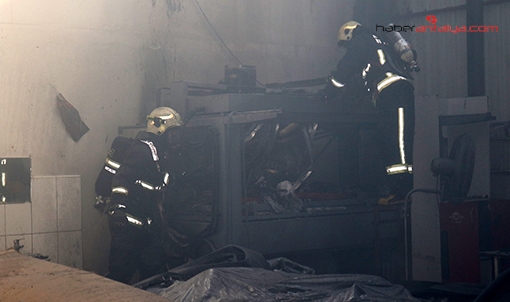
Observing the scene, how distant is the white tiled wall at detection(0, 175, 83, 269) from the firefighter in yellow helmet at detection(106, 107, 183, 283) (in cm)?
105

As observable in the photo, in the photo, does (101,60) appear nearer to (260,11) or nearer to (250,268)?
(260,11)

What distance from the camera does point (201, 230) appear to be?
6.40 m

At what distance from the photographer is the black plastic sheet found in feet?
13.0

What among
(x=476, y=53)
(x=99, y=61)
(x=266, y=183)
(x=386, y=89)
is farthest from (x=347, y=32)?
(x=99, y=61)

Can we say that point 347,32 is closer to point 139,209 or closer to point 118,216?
point 139,209

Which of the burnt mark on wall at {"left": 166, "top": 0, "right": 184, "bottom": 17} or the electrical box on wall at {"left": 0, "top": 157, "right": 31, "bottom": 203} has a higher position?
the burnt mark on wall at {"left": 166, "top": 0, "right": 184, "bottom": 17}

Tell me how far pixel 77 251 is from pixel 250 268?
3.71 metres

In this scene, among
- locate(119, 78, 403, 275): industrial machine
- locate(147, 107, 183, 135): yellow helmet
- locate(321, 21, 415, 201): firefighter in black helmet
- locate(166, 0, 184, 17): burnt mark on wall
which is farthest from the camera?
locate(166, 0, 184, 17): burnt mark on wall

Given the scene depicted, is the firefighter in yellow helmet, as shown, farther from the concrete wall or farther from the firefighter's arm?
the concrete wall

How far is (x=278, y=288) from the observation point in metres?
4.17

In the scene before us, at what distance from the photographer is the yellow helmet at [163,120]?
673 centimetres

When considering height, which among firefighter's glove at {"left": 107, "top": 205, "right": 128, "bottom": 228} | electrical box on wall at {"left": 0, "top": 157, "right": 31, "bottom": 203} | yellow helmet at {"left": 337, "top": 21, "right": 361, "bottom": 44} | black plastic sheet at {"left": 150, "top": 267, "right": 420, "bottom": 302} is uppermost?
yellow helmet at {"left": 337, "top": 21, "right": 361, "bottom": 44}

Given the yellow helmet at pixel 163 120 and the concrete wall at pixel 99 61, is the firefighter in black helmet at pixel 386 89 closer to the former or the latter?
the yellow helmet at pixel 163 120

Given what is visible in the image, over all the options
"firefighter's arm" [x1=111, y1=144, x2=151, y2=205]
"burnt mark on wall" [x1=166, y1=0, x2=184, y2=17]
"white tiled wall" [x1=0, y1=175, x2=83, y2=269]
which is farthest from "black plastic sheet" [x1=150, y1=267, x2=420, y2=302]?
"burnt mark on wall" [x1=166, y1=0, x2=184, y2=17]
